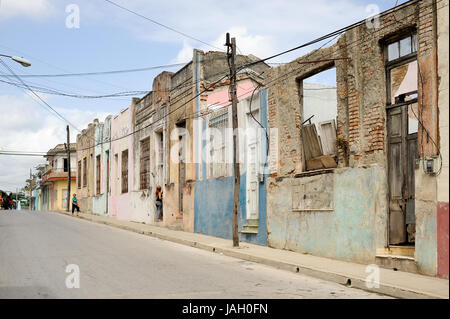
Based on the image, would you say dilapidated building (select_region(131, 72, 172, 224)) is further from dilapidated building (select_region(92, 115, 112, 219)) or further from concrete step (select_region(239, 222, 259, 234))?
concrete step (select_region(239, 222, 259, 234))

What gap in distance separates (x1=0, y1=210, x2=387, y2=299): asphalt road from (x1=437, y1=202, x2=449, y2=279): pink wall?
1648 millimetres

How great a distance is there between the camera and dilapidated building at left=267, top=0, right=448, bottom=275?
9578 mm

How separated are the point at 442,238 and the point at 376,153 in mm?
2498

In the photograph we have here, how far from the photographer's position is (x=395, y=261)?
32.9ft

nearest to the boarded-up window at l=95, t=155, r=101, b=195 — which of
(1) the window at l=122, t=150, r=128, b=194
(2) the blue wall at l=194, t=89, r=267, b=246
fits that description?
(1) the window at l=122, t=150, r=128, b=194

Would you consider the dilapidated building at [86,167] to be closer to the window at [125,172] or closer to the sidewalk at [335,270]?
the window at [125,172]

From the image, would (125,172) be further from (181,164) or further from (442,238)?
(442,238)

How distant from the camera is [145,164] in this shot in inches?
1008

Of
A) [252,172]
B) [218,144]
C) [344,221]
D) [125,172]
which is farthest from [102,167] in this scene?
[344,221]

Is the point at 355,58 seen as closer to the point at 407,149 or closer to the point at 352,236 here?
the point at 407,149
